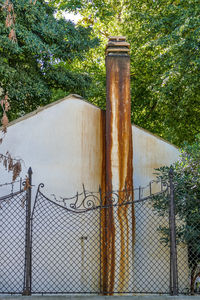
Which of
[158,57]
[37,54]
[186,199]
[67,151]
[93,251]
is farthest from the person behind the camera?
[158,57]

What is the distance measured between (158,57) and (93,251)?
29.4 ft

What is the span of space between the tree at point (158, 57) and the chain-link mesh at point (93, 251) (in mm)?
6534

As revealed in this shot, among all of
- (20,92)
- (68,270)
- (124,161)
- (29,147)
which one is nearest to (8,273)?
(68,270)

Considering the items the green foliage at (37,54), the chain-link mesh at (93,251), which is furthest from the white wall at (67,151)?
the green foliage at (37,54)

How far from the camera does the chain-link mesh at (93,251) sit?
7.54 m

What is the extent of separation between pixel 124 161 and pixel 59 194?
1.57 meters

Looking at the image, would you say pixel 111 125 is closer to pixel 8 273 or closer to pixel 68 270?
pixel 68 270

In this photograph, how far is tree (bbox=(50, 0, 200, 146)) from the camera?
13160 mm

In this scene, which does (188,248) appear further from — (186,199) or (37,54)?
(37,54)

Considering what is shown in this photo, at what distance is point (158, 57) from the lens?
14.8m

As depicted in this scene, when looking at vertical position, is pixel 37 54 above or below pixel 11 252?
above

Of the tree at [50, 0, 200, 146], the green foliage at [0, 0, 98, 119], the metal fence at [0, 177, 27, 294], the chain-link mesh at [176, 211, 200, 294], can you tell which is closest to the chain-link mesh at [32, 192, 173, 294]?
the metal fence at [0, 177, 27, 294]

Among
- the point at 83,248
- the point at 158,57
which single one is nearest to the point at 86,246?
the point at 83,248

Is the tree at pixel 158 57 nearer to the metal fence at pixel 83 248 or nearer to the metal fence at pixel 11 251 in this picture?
the metal fence at pixel 83 248
